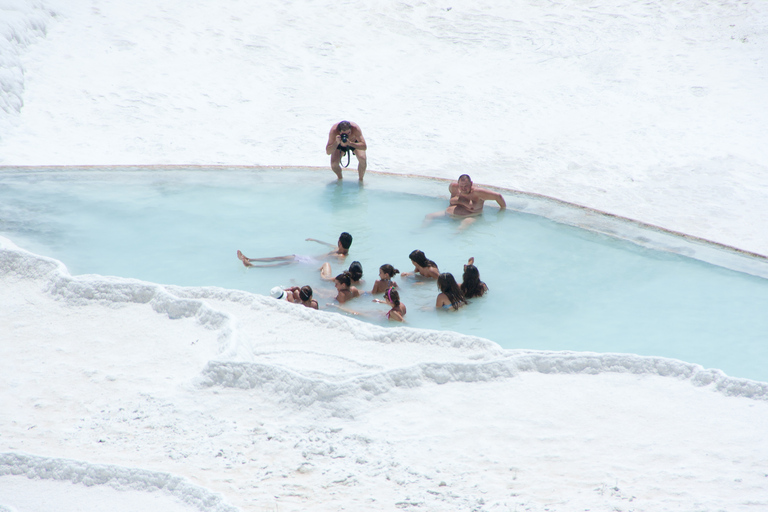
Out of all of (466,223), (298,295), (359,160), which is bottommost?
(298,295)

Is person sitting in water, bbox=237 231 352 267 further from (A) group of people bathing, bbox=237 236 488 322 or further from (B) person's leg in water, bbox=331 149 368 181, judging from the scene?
(B) person's leg in water, bbox=331 149 368 181

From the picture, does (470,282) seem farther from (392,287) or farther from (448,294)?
(392,287)

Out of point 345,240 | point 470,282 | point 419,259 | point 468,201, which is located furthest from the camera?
point 468,201

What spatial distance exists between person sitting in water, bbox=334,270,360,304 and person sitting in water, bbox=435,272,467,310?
743 mm

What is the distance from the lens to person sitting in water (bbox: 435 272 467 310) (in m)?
5.74

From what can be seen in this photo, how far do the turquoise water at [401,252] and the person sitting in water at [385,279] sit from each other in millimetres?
201

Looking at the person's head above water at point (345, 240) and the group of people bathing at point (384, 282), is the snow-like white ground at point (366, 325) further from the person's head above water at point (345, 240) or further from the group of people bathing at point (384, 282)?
the person's head above water at point (345, 240)

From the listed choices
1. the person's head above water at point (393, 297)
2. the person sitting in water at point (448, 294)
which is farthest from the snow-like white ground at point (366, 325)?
the person sitting in water at point (448, 294)

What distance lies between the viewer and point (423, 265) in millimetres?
6320

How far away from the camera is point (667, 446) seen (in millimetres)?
3354

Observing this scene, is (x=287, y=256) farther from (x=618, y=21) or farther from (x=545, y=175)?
(x=618, y=21)

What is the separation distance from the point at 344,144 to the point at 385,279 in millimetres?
3175

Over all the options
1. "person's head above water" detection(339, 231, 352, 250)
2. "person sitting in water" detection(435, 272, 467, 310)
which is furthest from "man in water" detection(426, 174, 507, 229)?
"person sitting in water" detection(435, 272, 467, 310)

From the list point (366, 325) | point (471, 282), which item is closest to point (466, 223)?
point (471, 282)
